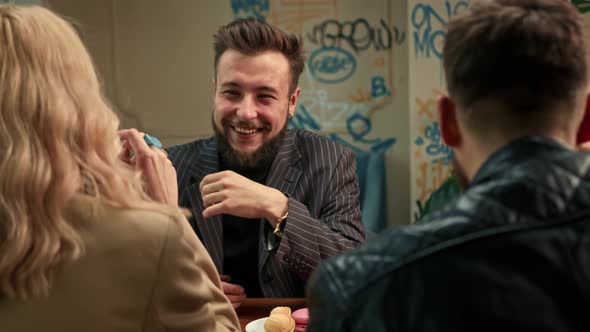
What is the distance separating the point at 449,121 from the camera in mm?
864

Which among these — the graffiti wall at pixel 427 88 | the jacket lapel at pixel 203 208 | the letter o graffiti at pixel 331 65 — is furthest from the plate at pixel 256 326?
the letter o graffiti at pixel 331 65

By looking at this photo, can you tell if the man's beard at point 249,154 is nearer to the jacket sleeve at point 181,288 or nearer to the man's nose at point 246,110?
the man's nose at point 246,110

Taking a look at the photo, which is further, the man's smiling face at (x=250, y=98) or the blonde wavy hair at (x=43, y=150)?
the man's smiling face at (x=250, y=98)

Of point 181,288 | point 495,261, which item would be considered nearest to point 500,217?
point 495,261

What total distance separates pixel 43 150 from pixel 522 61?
715 mm

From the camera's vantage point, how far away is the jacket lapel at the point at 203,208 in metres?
2.11

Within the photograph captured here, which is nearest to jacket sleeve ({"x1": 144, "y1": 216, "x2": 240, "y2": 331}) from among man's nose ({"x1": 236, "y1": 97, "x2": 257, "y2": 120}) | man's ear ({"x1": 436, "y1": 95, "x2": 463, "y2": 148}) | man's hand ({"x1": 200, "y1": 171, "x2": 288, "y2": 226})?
man's ear ({"x1": 436, "y1": 95, "x2": 463, "y2": 148})

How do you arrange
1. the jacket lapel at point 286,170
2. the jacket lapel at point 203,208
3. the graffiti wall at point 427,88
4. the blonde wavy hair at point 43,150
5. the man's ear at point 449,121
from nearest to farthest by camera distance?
the man's ear at point 449,121, the blonde wavy hair at point 43,150, the jacket lapel at point 203,208, the jacket lapel at point 286,170, the graffiti wall at point 427,88

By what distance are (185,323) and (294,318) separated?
0.51m

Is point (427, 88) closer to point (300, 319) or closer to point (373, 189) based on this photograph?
point (373, 189)

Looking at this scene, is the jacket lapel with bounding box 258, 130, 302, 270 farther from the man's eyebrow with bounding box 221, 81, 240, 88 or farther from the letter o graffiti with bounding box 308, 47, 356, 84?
the letter o graffiti with bounding box 308, 47, 356, 84

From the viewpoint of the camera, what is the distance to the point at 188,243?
1091 mm

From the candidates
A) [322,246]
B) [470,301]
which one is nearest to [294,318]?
[322,246]

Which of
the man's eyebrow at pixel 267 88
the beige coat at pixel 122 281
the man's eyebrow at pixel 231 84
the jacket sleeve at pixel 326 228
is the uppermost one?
the man's eyebrow at pixel 231 84
